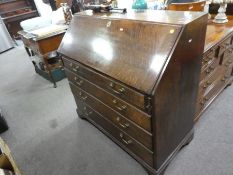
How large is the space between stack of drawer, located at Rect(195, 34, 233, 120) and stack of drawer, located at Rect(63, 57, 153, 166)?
694 millimetres

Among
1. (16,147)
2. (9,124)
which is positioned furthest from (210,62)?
(9,124)

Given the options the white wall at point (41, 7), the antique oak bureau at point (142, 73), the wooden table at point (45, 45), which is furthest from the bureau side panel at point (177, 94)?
the white wall at point (41, 7)

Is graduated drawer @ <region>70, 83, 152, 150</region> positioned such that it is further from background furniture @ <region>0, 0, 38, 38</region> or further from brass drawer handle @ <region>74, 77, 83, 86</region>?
background furniture @ <region>0, 0, 38, 38</region>

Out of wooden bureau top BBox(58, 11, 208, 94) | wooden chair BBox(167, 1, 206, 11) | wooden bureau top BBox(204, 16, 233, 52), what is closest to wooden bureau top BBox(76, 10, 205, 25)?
wooden bureau top BBox(58, 11, 208, 94)

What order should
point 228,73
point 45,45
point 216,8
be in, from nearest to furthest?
point 216,8, point 228,73, point 45,45

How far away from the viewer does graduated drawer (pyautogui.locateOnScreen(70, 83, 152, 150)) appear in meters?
1.23

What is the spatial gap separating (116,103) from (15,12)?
16.4ft

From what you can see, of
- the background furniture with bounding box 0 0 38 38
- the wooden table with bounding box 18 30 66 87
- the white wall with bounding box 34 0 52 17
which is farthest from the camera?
the background furniture with bounding box 0 0 38 38

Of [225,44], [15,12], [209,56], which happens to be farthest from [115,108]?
[15,12]

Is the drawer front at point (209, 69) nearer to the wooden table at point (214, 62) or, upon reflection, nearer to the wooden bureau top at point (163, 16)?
the wooden table at point (214, 62)

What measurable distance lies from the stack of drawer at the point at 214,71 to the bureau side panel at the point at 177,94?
0.79 feet

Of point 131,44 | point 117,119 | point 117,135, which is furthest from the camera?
point 117,135

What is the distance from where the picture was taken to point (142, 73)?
3.38 ft

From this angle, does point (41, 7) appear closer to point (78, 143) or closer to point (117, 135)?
point (78, 143)
